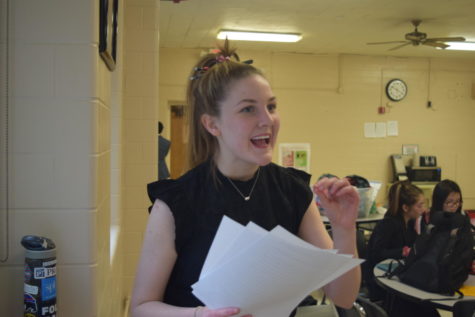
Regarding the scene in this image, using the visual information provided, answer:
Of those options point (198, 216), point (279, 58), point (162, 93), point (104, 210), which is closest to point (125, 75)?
point (104, 210)

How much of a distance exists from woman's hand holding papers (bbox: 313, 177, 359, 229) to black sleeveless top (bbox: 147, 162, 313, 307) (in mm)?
125

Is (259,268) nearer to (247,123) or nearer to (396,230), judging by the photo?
(247,123)

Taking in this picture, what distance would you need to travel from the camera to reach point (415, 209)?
3.69 metres

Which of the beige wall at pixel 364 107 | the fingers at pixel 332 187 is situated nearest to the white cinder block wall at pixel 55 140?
the fingers at pixel 332 187

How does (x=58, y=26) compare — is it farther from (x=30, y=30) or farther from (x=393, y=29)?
(x=393, y=29)

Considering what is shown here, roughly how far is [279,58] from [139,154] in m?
4.56

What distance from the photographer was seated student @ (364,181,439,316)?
3363 mm

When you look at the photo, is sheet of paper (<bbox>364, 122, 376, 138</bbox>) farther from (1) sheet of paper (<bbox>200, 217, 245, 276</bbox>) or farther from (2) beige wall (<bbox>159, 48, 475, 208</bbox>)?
(1) sheet of paper (<bbox>200, 217, 245, 276</bbox>)

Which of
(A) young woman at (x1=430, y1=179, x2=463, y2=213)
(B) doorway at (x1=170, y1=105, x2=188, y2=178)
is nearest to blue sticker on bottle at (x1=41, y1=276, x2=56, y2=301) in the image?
(A) young woman at (x1=430, y1=179, x2=463, y2=213)

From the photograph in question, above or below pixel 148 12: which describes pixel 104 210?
below

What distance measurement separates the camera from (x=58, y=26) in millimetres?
1155

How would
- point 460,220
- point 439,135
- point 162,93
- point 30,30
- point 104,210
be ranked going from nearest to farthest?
1. point 30,30
2. point 104,210
3. point 460,220
4. point 162,93
5. point 439,135

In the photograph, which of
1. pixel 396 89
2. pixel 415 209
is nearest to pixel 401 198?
pixel 415 209

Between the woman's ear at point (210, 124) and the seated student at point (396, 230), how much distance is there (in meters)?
2.46
